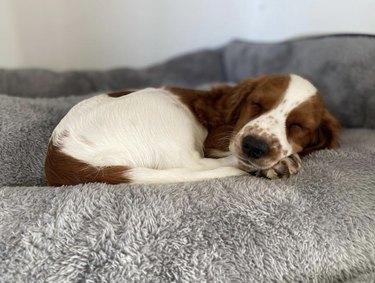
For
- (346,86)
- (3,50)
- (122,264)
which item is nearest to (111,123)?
(122,264)

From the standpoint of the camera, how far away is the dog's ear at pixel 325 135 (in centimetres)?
171

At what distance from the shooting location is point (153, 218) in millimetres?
1170

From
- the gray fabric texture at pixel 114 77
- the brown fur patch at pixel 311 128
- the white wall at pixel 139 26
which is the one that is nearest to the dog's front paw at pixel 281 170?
the brown fur patch at pixel 311 128

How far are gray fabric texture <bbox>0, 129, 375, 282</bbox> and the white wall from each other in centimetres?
131

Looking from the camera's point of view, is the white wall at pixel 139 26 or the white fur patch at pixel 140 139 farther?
the white wall at pixel 139 26

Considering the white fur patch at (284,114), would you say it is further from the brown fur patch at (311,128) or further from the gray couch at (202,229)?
the gray couch at (202,229)

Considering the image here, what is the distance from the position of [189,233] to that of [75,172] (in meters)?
0.46

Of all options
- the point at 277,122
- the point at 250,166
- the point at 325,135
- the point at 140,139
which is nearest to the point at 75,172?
the point at 140,139

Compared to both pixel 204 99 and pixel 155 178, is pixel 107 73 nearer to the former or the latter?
pixel 204 99

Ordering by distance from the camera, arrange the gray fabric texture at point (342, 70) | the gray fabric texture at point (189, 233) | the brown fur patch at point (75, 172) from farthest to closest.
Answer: the gray fabric texture at point (342, 70) → the brown fur patch at point (75, 172) → the gray fabric texture at point (189, 233)

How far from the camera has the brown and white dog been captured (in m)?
1.40

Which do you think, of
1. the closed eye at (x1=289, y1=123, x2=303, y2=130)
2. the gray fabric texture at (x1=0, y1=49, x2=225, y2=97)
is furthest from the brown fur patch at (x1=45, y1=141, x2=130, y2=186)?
the gray fabric texture at (x1=0, y1=49, x2=225, y2=97)

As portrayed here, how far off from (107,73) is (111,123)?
1312 millimetres

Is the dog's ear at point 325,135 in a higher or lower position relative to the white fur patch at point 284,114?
lower
